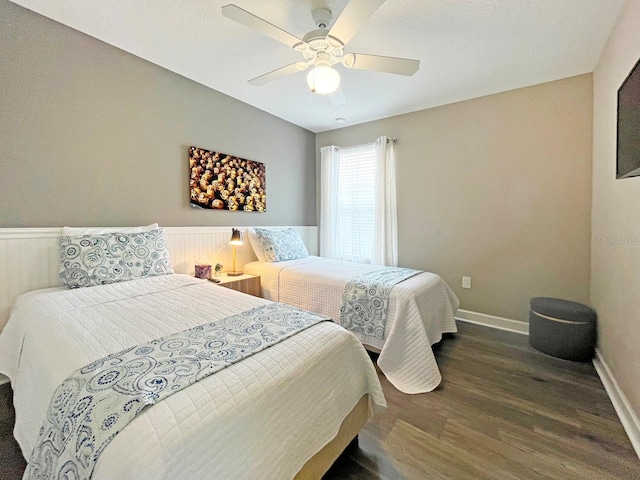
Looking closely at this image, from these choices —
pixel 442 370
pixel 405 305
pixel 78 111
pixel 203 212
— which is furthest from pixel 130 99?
pixel 442 370

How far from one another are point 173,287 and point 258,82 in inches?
66.0

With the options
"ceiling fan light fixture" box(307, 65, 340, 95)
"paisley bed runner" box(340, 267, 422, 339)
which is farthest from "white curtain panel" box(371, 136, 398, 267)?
"ceiling fan light fixture" box(307, 65, 340, 95)

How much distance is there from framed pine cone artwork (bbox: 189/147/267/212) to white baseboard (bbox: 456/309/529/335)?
2.76 meters

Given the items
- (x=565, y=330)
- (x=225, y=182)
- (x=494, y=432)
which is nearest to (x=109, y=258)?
(x=225, y=182)

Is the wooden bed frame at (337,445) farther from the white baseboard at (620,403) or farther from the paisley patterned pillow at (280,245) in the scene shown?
the paisley patterned pillow at (280,245)

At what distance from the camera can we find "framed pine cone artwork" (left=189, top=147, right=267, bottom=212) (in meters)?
2.75

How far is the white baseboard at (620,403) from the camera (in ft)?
4.50

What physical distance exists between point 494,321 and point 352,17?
307 centimetres

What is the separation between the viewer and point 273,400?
0.86 m

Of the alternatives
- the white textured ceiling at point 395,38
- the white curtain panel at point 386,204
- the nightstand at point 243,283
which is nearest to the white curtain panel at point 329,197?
the white curtain panel at point 386,204

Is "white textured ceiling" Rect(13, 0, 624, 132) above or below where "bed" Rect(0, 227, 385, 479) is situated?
above

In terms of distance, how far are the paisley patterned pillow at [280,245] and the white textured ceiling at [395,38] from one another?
156 centimetres

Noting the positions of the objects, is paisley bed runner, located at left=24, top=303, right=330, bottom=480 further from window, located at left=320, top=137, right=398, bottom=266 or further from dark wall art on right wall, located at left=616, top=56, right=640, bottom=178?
window, located at left=320, top=137, right=398, bottom=266

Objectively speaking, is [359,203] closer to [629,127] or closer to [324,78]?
[324,78]
